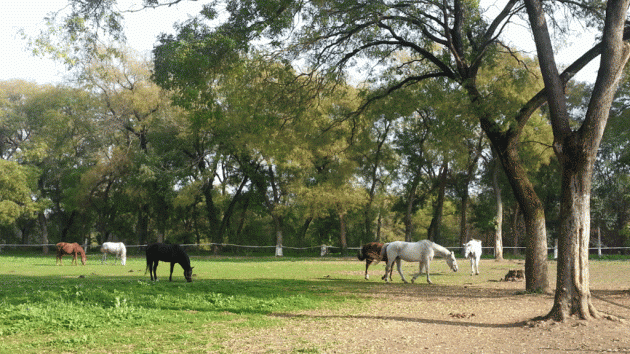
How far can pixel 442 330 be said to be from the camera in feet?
28.4

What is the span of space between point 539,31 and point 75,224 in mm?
56318

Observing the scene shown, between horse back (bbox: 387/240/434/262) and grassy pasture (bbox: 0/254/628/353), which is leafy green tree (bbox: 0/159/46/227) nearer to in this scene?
grassy pasture (bbox: 0/254/628/353)

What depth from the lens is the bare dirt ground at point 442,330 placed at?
7246 mm

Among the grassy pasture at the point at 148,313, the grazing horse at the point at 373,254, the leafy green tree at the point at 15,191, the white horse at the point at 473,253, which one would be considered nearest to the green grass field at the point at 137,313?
the grassy pasture at the point at 148,313

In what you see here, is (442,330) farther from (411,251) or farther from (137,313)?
(411,251)

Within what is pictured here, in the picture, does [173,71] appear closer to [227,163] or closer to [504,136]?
[504,136]

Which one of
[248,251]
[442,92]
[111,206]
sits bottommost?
[248,251]

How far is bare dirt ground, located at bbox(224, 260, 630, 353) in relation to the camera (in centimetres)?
725

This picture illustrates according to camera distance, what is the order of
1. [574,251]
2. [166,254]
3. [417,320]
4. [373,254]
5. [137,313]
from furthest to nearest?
1. [373,254]
2. [166,254]
3. [417,320]
4. [137,313]
5. [574,251]

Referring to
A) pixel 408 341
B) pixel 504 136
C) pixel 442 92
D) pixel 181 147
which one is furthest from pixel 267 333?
pixel 181 147

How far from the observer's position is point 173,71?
11680 millimetres

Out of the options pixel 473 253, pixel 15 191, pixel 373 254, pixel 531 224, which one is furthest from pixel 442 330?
pixel 15 191

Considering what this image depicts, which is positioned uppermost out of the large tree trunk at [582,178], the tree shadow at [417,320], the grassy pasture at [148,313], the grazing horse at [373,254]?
the large tree trunk at [582,178]

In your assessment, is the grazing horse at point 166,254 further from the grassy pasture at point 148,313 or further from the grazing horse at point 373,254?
the grazing horse at point 373,254
